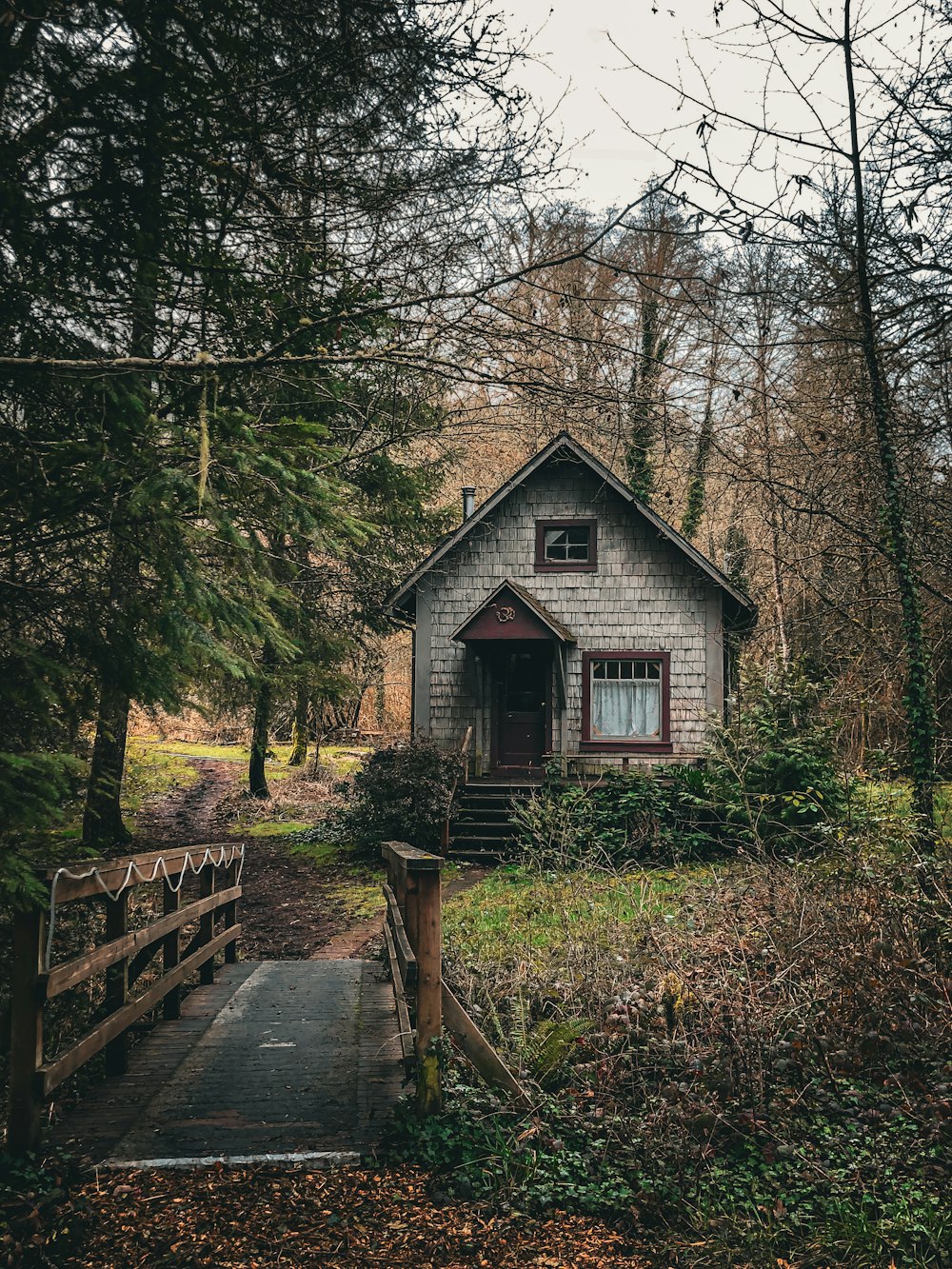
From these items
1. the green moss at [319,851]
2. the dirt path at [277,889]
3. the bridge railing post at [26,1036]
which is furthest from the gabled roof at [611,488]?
the bridge railing post at [26,1036]

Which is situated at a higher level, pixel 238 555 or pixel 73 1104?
pixel 238 555

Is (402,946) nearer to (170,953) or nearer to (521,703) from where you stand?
(170,953)

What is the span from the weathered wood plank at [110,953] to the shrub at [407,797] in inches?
329

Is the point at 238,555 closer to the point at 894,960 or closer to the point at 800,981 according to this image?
the point at 800,981

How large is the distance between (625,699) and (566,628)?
5.70ft

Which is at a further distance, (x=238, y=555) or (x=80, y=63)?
(x=238, y=555)

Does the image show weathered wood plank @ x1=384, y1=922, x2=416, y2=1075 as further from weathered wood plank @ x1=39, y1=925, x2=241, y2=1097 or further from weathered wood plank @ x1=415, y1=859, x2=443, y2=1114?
weathered wood plank @ x1=39, y1=925, x2=241, y2=1097

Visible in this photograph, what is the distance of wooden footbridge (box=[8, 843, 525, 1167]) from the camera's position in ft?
14.3

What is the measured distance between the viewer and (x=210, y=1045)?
19.8ft

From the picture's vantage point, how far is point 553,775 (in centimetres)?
1661

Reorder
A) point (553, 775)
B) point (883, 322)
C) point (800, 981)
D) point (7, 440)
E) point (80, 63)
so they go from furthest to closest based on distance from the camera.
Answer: point (553, 775)
point (883, 322)
point (800, 981)
point (7, 440)
point (80, 63)


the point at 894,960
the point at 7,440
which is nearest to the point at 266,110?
the point at 7,440

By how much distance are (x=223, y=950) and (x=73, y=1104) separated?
3882 mm

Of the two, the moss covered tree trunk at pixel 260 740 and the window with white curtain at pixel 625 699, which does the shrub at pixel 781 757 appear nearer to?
the window with white curtain at pixel 625 699
